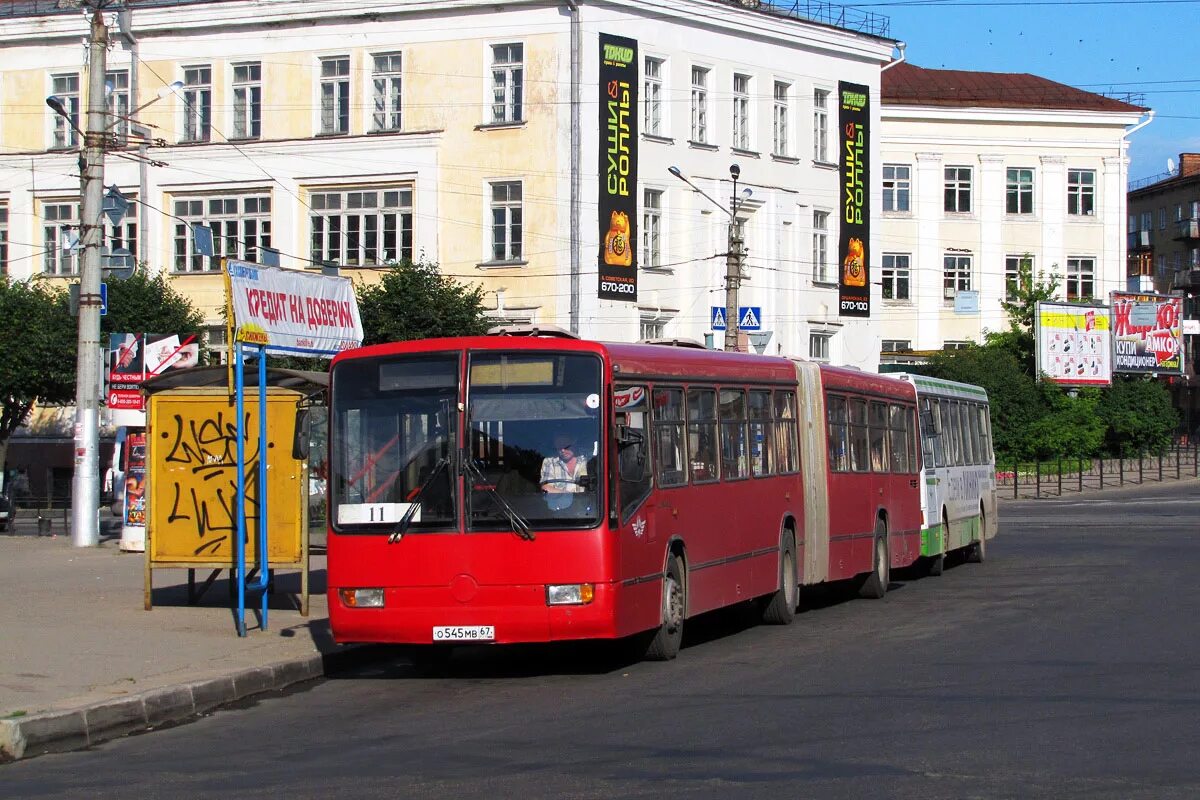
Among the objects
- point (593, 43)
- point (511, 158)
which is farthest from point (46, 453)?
point (593, 43)

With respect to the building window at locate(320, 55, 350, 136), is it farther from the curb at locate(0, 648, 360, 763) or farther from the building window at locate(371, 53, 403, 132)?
the curb at locate(0, 648, 360, 763)

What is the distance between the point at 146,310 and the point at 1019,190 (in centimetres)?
4059

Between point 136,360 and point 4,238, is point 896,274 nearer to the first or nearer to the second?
point 4,238

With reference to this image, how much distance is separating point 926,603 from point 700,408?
222 inches

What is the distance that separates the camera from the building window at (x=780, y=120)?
2131 inches

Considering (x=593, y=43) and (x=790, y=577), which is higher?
(x=593, y=43)

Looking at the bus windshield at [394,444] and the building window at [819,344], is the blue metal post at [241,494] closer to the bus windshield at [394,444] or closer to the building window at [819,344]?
the bus windshield at [394,444]

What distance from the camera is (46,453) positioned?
2203 inches

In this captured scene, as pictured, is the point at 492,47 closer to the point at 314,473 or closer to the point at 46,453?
the point at 46,453

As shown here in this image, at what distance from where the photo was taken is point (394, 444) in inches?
522

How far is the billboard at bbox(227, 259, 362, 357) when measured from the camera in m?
14.8

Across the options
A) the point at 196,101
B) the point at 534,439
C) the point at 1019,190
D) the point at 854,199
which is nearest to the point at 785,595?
the point at 534,439

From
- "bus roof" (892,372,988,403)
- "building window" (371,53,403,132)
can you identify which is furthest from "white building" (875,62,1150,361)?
"bus roof" (892,372,988,403)

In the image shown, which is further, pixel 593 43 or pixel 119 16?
pixel 119 16
